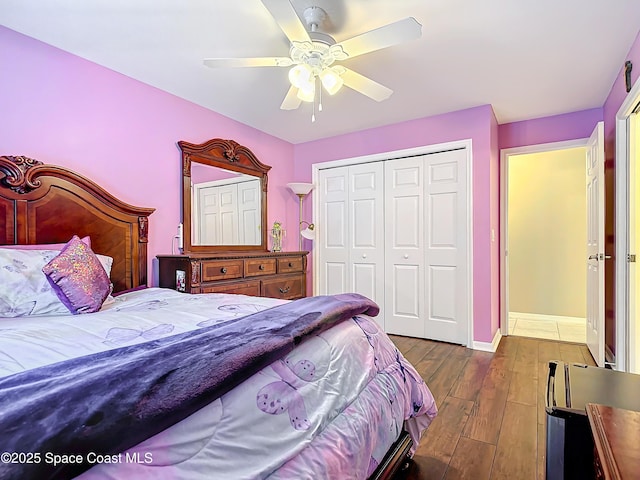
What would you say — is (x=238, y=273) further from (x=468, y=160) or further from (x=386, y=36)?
(x=468, y=160)

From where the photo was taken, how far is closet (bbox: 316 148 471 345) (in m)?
3.45

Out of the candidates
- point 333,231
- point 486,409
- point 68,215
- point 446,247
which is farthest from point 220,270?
point 446,247

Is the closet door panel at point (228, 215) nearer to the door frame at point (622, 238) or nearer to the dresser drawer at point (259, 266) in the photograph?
the dresser drawer at point (259, 266)

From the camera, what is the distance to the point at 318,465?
2.93 ft

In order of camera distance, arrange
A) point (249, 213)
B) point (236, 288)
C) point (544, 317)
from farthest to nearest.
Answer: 1. point (544, 317)
2. point (249, 213)
3. point (236, 288)

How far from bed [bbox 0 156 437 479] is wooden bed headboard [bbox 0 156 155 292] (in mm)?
12

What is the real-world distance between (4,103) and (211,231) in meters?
1.68

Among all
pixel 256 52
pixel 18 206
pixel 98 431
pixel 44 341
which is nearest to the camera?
pixel 98 431

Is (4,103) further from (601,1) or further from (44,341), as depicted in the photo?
(601,1)

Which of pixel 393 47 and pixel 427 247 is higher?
pixel 393 47

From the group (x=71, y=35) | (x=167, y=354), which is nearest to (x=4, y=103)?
(x=71, y=35)

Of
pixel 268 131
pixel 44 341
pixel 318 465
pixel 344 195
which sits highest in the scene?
pixel 268 131

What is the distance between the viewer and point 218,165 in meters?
3.37

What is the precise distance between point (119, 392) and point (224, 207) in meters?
2.95
